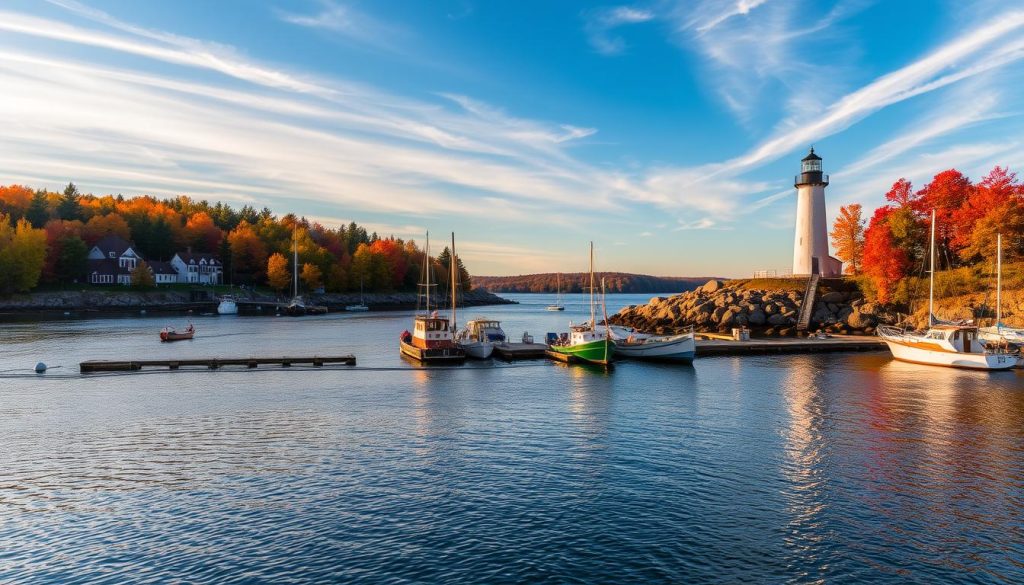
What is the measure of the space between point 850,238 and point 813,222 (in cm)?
794

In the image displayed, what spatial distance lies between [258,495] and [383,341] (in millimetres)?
56000

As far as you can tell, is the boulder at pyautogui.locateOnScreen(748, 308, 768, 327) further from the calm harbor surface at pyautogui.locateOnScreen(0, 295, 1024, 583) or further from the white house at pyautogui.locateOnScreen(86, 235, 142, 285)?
the white house at pyautogui.locateOnScreen(86, 235, 142, 285)

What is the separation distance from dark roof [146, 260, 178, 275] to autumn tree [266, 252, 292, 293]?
79.8 feet

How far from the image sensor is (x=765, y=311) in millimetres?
84250

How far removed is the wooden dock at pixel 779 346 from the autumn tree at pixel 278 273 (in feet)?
423

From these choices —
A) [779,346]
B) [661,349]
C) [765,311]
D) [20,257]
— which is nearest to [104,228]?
[20,257]

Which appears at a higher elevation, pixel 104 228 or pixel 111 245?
pixel 104 228

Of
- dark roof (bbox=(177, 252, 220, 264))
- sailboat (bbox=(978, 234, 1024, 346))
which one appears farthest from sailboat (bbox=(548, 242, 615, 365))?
dark roof (bbox=(177, 252, 220, 264))

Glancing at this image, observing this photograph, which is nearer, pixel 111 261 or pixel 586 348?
pixel 586 348

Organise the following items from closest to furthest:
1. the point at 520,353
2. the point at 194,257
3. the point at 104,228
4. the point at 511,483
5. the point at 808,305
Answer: the point at 511,483
the point at 520,353
the point at 808,305
the point at 104,228
the point at 194,257

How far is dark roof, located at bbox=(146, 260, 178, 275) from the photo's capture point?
151 meters

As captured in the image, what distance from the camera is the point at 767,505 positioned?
1944cm

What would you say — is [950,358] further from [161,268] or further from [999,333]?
[161,268]

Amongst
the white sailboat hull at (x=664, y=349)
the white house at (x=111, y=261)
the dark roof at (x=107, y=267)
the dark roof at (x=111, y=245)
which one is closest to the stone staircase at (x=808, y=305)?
the white sailboat hull at (x=664, y=349)
